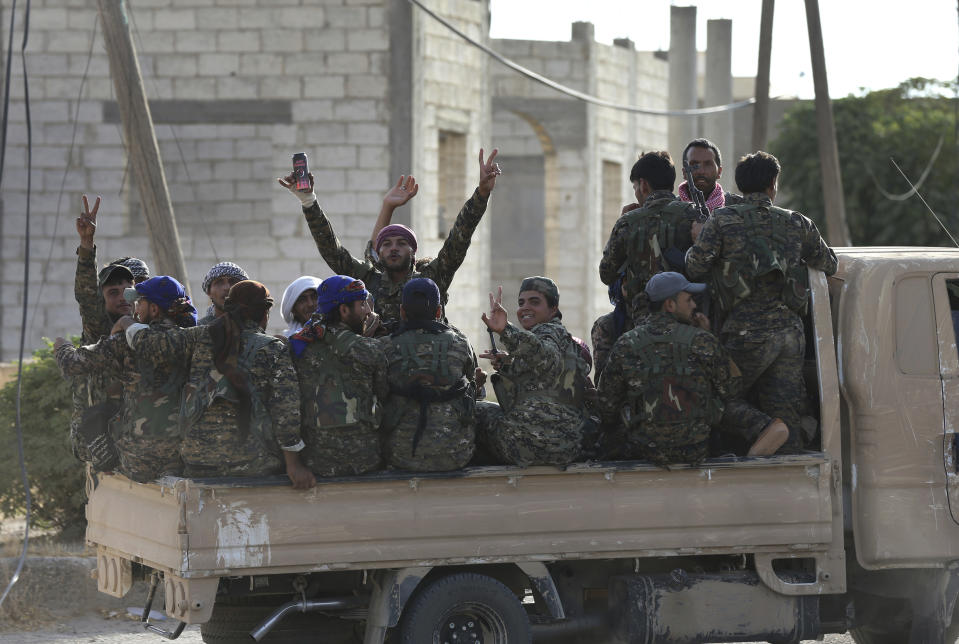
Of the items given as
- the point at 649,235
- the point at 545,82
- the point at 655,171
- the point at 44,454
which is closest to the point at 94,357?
the point at 649,235

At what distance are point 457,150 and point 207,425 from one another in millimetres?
15412

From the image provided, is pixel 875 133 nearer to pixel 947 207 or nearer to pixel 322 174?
pixel 947 207

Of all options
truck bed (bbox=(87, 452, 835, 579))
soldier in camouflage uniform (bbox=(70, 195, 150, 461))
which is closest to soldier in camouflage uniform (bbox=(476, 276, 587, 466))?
truck bed (bbox=(87, 452, 835, 579))

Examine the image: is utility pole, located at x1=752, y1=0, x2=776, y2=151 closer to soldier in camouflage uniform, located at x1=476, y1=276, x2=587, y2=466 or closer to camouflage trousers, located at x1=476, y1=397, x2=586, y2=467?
soldier in camouflage uniform, located at x1=476, y1=276, x2=587, y2=466

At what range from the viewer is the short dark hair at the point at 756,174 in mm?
6566

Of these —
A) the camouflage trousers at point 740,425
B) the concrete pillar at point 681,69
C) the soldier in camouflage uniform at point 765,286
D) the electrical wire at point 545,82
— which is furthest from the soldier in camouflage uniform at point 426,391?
the concrete pillar at point 681,69

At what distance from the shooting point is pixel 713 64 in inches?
1112

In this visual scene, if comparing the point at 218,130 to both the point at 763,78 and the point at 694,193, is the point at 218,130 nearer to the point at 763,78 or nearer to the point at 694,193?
the point at 763,78

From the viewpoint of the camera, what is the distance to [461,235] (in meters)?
7.37

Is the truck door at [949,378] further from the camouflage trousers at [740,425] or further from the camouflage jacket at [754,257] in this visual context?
the camouflage trousers at [740,425]

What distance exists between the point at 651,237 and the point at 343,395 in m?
1.84

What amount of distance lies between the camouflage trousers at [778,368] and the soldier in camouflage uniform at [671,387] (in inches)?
6.0

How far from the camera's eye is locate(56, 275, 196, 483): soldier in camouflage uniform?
586 cm

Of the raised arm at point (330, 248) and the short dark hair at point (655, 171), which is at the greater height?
the short dark hair at point (655, 171)
